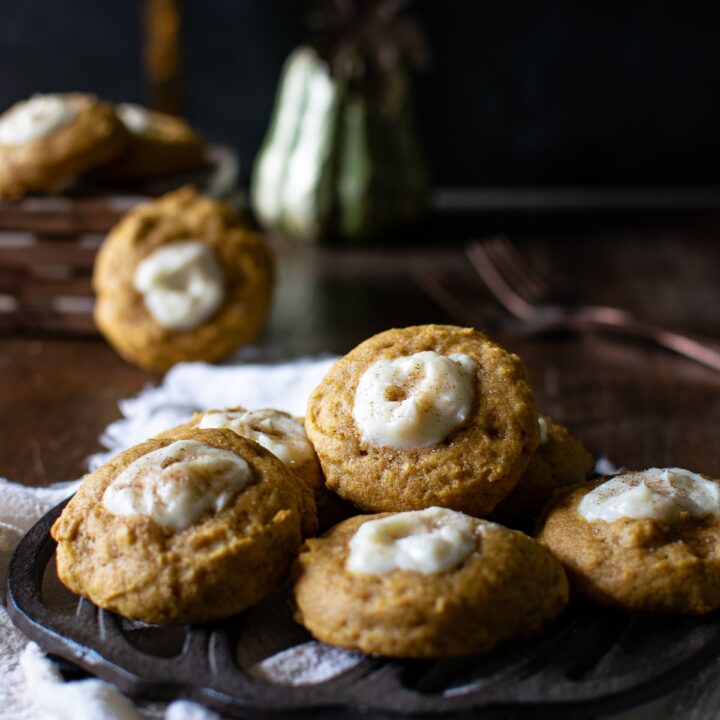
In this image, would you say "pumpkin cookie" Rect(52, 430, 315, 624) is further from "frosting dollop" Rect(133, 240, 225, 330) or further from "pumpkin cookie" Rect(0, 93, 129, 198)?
"pumpkin cookie" Rect(0, 93, 129, 198)

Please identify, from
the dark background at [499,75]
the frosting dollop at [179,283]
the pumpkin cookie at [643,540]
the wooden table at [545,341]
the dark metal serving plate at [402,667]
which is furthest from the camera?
the dark background at [499,75]

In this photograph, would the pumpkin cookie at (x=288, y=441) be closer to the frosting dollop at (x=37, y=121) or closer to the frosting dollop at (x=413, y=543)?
A: the frosting dollop at (x=413, y=543)

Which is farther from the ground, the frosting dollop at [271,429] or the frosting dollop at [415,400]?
the frosting dollop at [415,400]

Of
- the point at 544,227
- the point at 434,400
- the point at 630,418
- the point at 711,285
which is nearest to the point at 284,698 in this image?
the point at 434,400

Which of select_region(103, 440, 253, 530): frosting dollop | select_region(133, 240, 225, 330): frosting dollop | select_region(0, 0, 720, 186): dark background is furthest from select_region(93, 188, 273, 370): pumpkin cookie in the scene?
select_region(0, 0, 720, 186): dark background

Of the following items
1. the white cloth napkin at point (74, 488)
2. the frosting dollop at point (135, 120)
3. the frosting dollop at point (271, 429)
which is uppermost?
the frosting dollop at point (135, 120)

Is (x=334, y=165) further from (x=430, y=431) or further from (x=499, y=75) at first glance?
(x=430, y=431)

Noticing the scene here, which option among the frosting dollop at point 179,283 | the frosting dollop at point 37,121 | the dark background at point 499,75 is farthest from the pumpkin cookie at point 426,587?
the dark background at point 499,75

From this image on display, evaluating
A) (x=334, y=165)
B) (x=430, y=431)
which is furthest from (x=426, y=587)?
(x=334, y=165)
